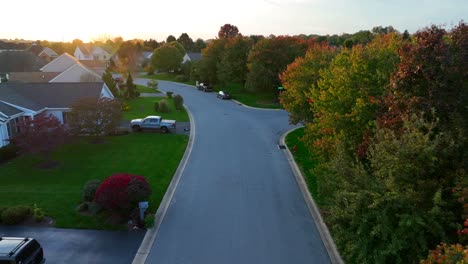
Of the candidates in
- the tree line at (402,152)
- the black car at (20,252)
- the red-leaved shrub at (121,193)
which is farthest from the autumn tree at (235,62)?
the black car at (20,252)

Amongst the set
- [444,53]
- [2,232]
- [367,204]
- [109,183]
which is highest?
[444,53]

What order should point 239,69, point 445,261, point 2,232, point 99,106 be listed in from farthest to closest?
point 239,69 → point 99,106 → point 2,232 → point 445,261

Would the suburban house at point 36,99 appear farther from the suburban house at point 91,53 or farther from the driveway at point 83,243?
the suburban house at point 91,53

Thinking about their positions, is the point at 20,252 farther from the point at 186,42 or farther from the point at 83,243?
the point at 186,42

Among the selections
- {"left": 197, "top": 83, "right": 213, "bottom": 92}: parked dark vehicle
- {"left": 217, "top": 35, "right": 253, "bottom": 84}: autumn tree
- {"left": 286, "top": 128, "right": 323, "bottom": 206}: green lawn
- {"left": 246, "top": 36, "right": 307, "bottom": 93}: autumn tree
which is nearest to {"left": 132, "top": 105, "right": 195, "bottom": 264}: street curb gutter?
{"left": 286, "top": 128, "right": 323, "bottom": 206}: green lawn

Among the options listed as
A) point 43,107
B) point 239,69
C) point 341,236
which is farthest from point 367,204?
point 239,69

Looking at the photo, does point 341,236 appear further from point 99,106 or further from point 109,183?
point 99,106

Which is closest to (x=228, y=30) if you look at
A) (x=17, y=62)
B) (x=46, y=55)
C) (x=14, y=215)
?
(x=46, y=55)

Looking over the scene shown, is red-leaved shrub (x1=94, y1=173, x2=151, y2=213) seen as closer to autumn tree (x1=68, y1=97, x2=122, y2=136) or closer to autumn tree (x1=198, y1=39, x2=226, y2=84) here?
autumn tree (x1=68, y1=97, x2=122, y2=136)
